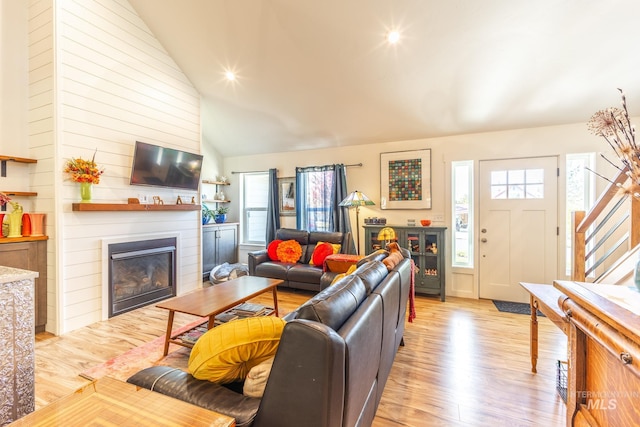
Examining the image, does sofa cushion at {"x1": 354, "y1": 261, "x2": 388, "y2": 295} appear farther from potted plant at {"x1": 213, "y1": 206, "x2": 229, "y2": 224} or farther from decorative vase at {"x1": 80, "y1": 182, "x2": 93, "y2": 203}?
potted plant at {"x1": 213, "y1": 206, "x2": 229, "y2": 224}

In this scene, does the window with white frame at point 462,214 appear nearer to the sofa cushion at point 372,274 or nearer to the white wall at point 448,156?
the white wall at point 448,156

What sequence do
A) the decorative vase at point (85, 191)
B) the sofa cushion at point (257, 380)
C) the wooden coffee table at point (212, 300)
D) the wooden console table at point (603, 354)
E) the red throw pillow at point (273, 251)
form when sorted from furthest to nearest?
1. the red throw pillow at point (273, 251)
2. the decorative vase at point (85, 191)
3. the wooden coffee table at point (212, 300)
4. the sofa cushion at point (257, 380)
5. the wooden console table at point (603, 354)

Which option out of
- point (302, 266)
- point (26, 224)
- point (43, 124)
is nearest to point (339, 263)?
point (302, 266)

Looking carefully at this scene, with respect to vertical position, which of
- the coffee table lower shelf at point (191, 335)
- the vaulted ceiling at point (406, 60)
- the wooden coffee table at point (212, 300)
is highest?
the vaulted ceiling at point (406, 60)

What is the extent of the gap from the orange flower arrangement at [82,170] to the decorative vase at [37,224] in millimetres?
517

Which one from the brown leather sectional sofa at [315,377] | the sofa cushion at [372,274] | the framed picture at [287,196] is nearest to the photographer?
the brown leather sectional sofa at [315,377]

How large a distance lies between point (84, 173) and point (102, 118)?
0.74 meters

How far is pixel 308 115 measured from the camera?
14.5ft

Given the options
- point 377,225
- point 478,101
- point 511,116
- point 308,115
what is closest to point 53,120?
point 308,115

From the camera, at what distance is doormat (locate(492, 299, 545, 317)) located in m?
3.63

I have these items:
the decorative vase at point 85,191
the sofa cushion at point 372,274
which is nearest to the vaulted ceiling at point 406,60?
the decorative vase at point 85,191

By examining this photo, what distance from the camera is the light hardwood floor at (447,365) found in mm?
1874

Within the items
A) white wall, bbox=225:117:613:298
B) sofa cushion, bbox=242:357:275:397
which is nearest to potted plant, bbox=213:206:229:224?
white wall, bbox=225:117:613:298

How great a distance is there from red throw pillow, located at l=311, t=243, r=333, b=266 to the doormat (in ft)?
7.88
